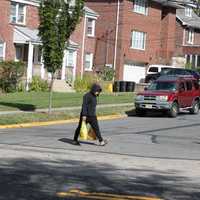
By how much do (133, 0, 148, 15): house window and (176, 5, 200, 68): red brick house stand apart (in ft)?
37.5

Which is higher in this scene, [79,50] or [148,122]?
[79,50]

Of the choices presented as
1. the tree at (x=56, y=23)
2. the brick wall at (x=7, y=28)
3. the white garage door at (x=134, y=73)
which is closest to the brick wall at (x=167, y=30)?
the white garage door at (x=134, y=73)

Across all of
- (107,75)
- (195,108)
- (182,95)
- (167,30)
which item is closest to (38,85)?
(107,75)

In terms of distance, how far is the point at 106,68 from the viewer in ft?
176

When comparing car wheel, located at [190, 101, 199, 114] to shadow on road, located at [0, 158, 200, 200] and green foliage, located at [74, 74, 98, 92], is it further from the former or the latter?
shadow on road, located at [0, 158, 200, 200]

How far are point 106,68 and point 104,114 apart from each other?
2413 centimetres

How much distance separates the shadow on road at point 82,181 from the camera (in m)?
11.0

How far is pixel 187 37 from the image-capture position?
73.8 metres

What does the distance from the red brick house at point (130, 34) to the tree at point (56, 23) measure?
2865 centimetres

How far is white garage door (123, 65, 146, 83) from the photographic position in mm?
58884

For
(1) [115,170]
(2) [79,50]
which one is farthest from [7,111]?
(2) [79,50]

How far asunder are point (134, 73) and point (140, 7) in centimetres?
570

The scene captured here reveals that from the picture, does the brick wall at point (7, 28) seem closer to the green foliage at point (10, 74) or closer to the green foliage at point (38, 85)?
the green foliage at point (38, 85)

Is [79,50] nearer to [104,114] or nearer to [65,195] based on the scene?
[104,114]
